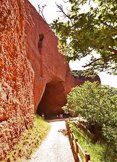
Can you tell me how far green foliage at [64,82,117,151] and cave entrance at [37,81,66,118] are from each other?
577 inches

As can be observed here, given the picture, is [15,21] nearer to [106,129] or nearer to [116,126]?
[106,129]

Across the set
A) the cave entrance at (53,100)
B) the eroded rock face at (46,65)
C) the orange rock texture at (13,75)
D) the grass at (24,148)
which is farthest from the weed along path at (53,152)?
the cave entrance at (53,100)

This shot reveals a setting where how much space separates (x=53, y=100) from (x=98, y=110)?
61.3 feet

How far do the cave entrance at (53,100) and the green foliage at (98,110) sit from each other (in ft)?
48.1

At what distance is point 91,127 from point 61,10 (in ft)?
67.5

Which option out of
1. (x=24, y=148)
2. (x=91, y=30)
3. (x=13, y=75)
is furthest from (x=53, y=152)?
(x=91, y=30)

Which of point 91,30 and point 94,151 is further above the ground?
point 91,30

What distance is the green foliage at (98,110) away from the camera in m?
24.8

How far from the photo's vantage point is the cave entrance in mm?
42844

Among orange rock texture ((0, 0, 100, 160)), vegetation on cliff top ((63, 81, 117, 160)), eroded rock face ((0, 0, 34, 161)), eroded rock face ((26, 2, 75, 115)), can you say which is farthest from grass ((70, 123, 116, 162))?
eroded rock face ((26, 2, 75, 115))

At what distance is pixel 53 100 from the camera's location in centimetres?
4369

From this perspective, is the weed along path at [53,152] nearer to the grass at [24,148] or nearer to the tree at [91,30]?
the grass at [24,148]

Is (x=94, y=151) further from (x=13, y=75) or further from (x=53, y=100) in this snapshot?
(x=53, y=100)

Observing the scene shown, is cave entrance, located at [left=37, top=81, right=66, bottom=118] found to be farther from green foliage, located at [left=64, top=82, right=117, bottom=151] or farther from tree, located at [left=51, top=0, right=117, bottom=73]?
tree, located at [left=51, top=0, right=117, bottom=73]
